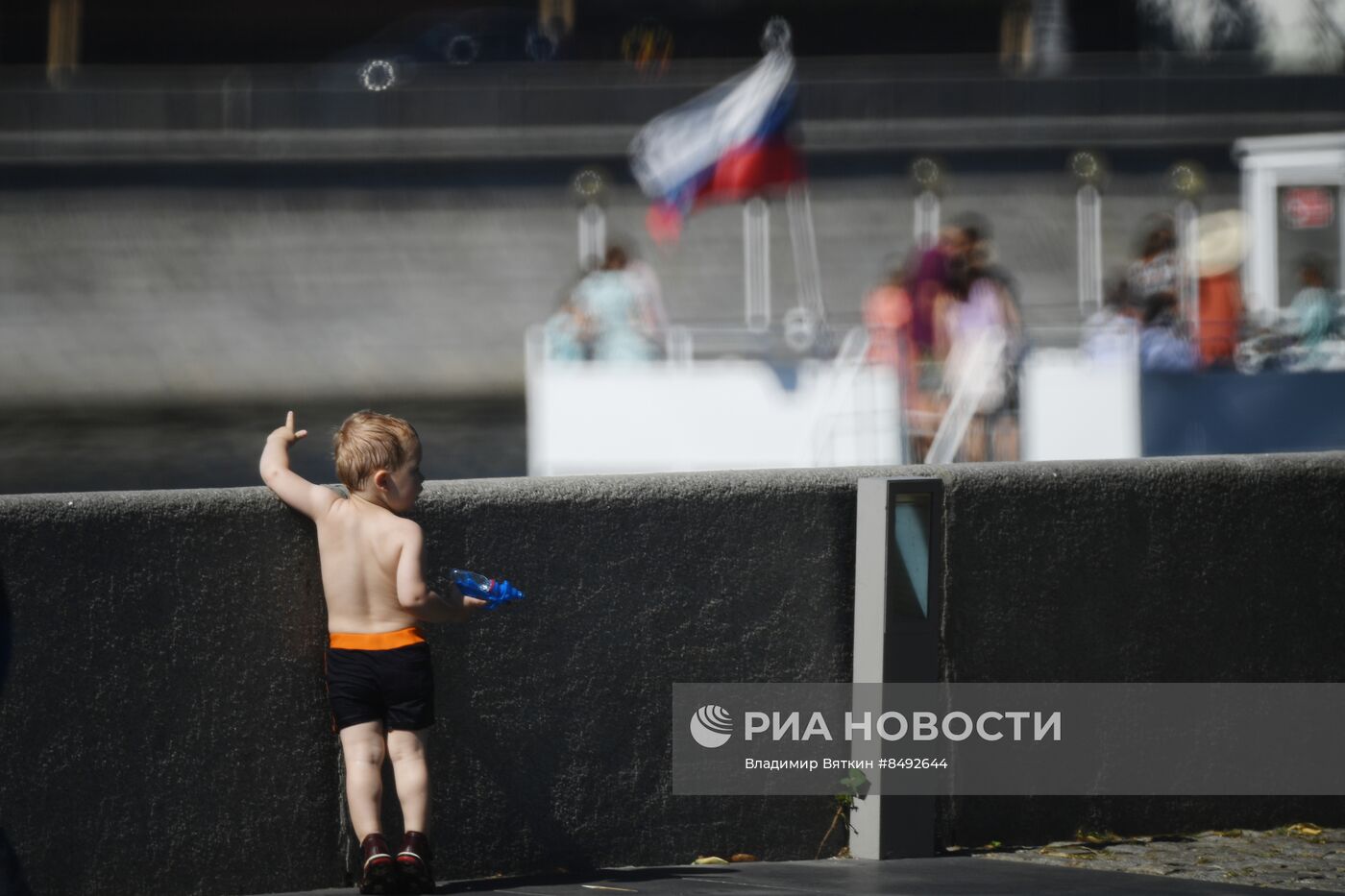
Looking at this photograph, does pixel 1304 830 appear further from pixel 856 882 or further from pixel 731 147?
pixel 731 147

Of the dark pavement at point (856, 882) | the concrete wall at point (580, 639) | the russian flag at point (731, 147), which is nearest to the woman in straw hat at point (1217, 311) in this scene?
the russian flag at point (731, 147)

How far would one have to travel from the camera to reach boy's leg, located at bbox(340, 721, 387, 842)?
4703mm

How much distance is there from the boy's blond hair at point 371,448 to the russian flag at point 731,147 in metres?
10.1

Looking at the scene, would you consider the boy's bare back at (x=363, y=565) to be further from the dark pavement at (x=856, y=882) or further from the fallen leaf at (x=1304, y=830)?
the fallen leaf at (x=1304, y=830)

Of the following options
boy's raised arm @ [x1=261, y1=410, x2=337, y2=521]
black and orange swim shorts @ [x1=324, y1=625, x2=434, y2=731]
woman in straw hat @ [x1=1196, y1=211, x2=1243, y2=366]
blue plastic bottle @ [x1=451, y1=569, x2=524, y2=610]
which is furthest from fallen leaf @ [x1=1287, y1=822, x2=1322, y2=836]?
woman in straw hat @ [x1=1196, y1=211, x2=1243, y2=366]

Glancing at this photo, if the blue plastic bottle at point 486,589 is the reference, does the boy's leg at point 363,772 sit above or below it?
below

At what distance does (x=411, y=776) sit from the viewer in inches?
186

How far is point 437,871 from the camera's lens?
5.05 metres

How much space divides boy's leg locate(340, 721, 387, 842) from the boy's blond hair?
584 mm

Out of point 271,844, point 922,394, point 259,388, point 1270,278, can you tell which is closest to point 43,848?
point 271,844

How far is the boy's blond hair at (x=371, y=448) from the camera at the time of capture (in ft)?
15.6

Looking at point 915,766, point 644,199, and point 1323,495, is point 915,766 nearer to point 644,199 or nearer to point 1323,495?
point 1323,495

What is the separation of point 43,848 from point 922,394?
8.12 m

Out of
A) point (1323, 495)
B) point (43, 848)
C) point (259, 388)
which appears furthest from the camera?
point (259, 388)
